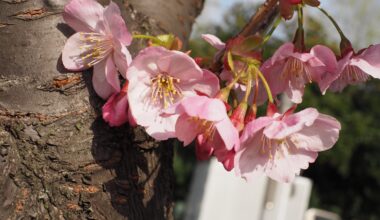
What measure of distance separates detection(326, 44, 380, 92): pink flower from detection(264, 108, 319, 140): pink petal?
9cm

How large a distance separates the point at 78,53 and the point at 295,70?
31 cm

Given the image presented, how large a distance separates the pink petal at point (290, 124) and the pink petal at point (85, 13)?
274 mm

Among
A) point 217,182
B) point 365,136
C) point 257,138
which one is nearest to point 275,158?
point 257,138

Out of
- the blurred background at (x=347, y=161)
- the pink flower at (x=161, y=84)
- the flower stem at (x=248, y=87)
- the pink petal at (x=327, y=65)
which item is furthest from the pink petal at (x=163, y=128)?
the blurred background at (x=347, y=161)

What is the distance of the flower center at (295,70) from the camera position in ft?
2.81

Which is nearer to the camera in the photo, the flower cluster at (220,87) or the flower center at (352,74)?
the flower cluster at (220,87)

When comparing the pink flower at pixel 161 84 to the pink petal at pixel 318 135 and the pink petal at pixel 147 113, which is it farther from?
the pink petal at pixel 318 135

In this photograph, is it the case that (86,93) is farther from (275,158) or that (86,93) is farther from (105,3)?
(275,158)

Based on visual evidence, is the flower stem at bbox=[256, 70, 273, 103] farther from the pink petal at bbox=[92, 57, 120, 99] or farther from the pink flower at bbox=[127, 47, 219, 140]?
the pink petal at bbox=[92, 57, 120, 99]

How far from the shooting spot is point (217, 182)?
4230 millimetres

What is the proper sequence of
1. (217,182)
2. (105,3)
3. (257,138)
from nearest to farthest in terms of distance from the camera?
(257,138)
(105,3)
(217,182)

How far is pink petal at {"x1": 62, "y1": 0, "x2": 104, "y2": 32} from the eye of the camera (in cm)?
82

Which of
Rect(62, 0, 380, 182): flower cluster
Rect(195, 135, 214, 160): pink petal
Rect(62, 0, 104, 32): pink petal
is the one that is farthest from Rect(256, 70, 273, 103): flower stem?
Rect(62, 0, 104, 32): pink petal

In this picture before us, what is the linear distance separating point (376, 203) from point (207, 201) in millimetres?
2567
